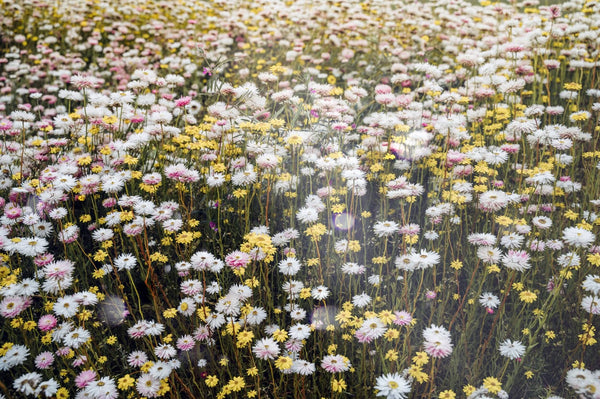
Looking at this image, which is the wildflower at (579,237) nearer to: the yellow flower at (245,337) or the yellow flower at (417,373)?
the yellow flower at (417,373)

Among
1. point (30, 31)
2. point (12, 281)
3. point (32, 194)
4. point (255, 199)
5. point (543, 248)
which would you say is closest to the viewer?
point (12, 281)

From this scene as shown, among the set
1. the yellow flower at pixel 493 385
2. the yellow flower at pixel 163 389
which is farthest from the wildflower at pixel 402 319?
the yellow flower at pixel 163 389

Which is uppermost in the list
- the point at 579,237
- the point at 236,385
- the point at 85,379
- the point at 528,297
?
the point at 579,237

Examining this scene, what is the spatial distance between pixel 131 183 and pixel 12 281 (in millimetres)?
950

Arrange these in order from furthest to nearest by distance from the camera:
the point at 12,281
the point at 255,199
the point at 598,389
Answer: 1. the point at 255,199
2. the point at 12,281
3. the point at 598,389

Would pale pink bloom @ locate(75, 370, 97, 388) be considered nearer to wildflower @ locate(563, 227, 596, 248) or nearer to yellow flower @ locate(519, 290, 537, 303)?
yellow flower @ locate(519, 290, 537, 303)

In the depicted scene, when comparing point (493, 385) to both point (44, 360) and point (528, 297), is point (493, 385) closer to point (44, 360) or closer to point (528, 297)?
point (528, 297)

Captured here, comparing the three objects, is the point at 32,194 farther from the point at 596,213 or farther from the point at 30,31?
the point at 30,31

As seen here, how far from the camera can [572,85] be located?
3.31 m

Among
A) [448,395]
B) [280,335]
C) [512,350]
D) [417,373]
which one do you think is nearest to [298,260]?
[280,335]

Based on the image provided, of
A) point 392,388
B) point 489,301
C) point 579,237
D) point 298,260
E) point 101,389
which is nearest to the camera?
point 392,388

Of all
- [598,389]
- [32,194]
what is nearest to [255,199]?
[32,194]

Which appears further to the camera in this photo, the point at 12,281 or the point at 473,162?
the point at 473,162

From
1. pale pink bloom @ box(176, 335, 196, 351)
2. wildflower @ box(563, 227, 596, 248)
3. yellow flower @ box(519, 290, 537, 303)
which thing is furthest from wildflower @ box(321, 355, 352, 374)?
wildflower @ box(563, 227, 596, 248)
